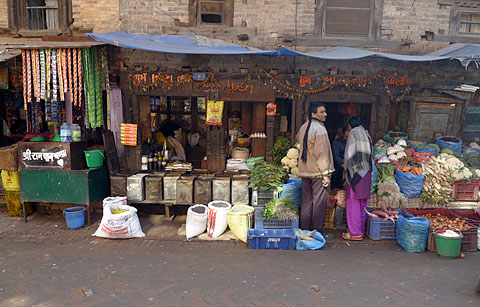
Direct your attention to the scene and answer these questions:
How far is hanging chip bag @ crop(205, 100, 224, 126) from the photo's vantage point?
8.15m

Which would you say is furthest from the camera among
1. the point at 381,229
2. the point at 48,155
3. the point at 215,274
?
the point at 48,155

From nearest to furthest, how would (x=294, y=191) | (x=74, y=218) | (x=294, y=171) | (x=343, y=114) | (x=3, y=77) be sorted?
(x=74, y=218) → (x=294, y=191) → (x=294, y=171) → (x=3, y=77) → (x=343, y=114)

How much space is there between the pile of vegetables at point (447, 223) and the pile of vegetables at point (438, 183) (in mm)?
470

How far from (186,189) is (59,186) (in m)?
2.82

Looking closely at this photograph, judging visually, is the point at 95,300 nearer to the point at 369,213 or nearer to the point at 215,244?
the point at 215,244

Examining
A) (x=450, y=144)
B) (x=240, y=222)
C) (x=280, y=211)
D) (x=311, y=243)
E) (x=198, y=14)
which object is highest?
(x=198, y=14)

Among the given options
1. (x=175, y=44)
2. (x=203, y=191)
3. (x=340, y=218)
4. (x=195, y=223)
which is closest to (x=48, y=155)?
(x=203, y=191)

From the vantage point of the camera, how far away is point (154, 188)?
24.3ft

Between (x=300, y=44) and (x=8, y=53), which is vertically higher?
(x=300, y=44)

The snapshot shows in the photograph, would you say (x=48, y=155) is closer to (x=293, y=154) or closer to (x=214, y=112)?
(x=214, y=112)

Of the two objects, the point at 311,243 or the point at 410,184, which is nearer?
the point at 311,243

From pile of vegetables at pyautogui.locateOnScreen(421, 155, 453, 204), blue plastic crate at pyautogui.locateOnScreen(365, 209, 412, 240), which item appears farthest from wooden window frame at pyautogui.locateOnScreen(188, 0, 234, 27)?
pile of vegetables at pyautogui.locateOnScreen(421, 155, 453, 204)

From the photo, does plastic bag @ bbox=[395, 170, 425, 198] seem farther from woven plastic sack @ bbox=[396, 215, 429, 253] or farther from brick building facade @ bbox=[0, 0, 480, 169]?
brick building facade @ bbox=[0, 0, 480, 169]

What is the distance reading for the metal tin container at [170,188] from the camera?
7414mm
